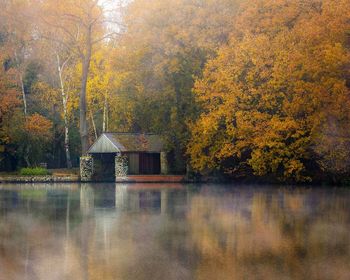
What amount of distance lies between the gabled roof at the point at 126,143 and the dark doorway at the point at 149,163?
0.91m

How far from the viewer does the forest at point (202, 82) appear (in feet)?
152

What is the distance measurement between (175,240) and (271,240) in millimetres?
2501

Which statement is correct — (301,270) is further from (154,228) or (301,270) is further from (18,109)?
(18,109)

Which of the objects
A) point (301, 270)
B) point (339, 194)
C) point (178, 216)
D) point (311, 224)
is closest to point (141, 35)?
point (339, 194)

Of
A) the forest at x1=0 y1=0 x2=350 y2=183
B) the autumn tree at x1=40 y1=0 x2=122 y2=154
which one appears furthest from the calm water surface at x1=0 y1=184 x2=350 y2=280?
the autumn tree at x1=40 y1=0 x2=122 y2=154

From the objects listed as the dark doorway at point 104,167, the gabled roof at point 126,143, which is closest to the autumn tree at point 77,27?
the dark doorway at point 104,167

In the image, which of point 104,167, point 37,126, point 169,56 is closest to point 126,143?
point 104,167

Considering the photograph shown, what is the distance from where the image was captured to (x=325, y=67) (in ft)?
150

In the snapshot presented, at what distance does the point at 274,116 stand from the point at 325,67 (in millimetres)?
5189

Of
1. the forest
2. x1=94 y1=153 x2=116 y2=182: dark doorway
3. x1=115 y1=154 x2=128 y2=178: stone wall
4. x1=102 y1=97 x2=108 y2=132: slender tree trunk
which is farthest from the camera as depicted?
x1=102 y1=97 x2=108 y2=132: slender tree trunk

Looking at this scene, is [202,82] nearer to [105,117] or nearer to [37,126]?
[37,126]

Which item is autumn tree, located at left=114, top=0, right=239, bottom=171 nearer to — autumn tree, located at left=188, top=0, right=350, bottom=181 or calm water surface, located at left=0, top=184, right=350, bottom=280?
autumn tree, located at left=188, top=0, right=350, bottom=181

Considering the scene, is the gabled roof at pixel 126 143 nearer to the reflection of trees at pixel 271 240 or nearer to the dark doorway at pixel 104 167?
the dark doorway at pixel 104 167

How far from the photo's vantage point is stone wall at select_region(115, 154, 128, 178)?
2276 inches
